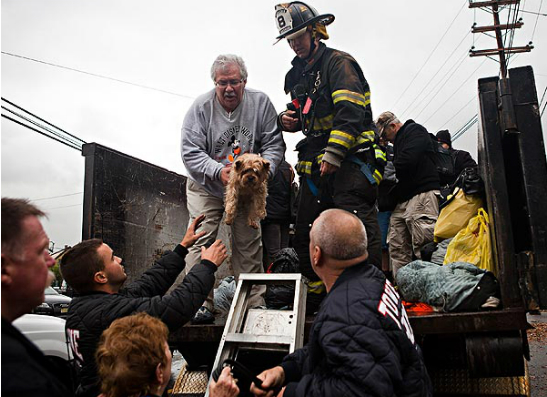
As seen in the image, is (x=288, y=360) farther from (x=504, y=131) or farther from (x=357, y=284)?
(x=504, y=131)

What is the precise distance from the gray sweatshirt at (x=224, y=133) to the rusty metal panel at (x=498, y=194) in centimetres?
189

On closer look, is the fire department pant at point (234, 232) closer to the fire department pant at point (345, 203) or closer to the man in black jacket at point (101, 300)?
the fire department pant at point (345, 203)

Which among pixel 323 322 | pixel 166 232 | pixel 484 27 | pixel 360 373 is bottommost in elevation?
pixel 360 373

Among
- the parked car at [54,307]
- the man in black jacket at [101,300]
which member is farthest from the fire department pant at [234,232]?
the parked car at [54,307]

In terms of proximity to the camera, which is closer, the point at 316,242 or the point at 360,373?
the point at 360,373

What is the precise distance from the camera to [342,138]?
3.33 meters

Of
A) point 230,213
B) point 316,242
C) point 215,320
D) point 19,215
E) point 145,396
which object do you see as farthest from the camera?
point 230,213

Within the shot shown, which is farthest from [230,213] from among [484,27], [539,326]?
[484,27]

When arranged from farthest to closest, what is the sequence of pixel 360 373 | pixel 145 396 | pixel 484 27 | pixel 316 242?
pixel 484 27 < pixel 316 242 < pixel 145 396 < pixel 360 373

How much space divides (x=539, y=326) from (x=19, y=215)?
405 inches

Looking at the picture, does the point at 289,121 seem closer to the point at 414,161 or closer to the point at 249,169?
the point at 249,169

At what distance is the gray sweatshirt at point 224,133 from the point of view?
3986mm

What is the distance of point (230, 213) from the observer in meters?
3.78

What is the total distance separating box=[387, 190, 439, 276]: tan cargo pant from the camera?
480 cm
